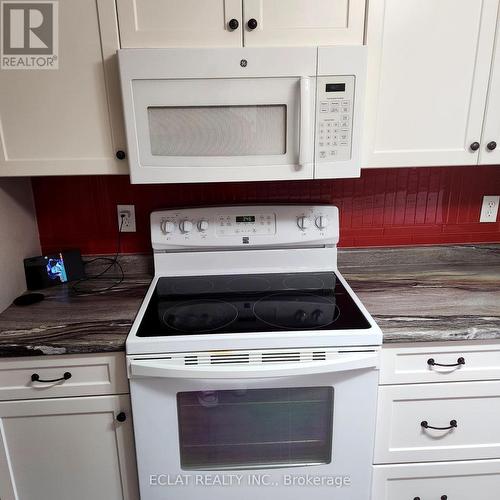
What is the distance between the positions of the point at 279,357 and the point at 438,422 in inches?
24.1

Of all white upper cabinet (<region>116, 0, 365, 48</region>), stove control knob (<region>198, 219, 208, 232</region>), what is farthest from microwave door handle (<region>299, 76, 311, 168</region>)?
stove control knob (<region>198, 219, 208, 232</region>)

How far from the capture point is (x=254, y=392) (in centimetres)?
124

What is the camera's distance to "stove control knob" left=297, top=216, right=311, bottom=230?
5.21 feet

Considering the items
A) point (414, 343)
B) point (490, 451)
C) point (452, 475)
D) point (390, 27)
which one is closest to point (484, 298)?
point (414, 343)

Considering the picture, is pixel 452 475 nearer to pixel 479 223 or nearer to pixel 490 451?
pixel 490 451

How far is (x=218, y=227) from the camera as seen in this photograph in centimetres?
159

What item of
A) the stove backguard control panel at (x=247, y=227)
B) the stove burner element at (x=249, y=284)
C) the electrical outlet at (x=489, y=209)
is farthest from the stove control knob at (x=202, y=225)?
the electrical outlet at (x=489, y=209)

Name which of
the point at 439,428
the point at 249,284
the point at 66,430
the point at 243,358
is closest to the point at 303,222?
the point at 249,284

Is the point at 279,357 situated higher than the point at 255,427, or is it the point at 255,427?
the point at 279,357

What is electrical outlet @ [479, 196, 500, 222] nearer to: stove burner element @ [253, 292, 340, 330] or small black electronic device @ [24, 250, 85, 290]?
stove burner element @ [253, 292, 340, 330]

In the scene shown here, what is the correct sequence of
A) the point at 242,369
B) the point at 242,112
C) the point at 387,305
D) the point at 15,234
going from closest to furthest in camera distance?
the point at 242,369
the point at 242,112
the point at 387,305
the point at 15,234

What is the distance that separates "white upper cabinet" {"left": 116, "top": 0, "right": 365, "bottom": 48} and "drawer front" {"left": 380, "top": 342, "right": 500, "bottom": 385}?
102cm

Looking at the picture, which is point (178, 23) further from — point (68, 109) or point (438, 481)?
point (438, 481)

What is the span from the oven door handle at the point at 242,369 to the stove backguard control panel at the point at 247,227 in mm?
552
